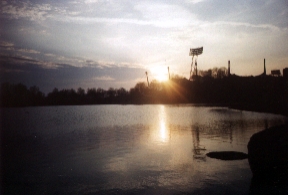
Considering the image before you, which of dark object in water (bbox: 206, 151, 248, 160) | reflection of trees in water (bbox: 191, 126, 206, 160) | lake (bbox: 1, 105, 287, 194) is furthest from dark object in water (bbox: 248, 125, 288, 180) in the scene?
reflection of trees in water (bbox: 191, 126, 206, 160)

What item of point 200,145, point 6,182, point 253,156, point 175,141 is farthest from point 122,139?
point 253,156

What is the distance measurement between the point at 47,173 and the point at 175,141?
14345mm

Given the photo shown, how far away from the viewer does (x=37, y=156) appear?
22.2 meters

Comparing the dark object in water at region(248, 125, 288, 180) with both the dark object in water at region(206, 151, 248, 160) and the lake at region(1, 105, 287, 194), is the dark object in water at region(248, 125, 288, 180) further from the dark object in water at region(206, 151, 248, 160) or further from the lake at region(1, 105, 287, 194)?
the dark object in water at region(206, 151, 248, 160)

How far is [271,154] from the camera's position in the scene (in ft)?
46.7

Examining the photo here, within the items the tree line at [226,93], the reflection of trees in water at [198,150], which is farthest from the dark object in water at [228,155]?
the tree line at [226,93]

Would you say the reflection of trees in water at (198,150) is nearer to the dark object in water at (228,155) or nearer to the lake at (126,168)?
the lake at (126,168)

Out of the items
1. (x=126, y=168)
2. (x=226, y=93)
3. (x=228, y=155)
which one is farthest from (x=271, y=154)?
(x=226, y=93)

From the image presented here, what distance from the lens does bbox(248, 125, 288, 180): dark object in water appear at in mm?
14102

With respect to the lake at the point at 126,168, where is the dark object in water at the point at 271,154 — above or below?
above

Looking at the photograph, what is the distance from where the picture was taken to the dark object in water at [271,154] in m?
14.1

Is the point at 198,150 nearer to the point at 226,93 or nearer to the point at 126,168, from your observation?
the point at 126,168

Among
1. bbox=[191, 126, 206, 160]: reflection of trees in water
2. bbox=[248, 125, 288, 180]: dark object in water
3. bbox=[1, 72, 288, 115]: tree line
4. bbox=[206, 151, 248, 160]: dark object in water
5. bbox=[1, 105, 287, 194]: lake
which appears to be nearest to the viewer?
bbox=[1, 105, 287, 194]: lake

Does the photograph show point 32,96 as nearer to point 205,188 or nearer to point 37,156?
point 37,156
